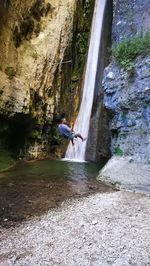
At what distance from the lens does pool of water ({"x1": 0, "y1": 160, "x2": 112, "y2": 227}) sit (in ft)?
21.9

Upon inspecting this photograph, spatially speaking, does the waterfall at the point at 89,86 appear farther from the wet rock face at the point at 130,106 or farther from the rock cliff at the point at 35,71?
the wet rock face at the point at 130,106

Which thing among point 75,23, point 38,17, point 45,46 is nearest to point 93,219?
point 45,46

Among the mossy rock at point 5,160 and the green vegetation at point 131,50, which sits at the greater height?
the green vegetation at point 131,50

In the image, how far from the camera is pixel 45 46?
14.6 meters

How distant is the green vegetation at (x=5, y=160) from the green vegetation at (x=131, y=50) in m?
6.04

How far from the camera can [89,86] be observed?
51.4 ft

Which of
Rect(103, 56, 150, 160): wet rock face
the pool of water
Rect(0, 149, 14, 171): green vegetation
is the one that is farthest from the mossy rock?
Rect(103, 56, 150, 160): wet rock face

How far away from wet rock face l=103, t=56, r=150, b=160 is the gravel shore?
235 cm

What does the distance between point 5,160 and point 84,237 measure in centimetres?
856

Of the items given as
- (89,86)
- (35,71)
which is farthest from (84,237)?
(89,86)

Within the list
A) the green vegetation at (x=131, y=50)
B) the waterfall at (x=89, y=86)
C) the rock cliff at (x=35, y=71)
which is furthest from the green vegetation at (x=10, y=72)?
the green vegetation at (x=131, y=50)

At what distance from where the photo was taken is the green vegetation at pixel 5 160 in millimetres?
12617

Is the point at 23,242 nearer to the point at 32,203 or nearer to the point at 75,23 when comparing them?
the point at 32,203

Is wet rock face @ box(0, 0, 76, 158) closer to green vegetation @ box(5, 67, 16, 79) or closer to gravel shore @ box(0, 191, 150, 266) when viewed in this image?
green vegetation @ box(5, 67, 16, 79)
